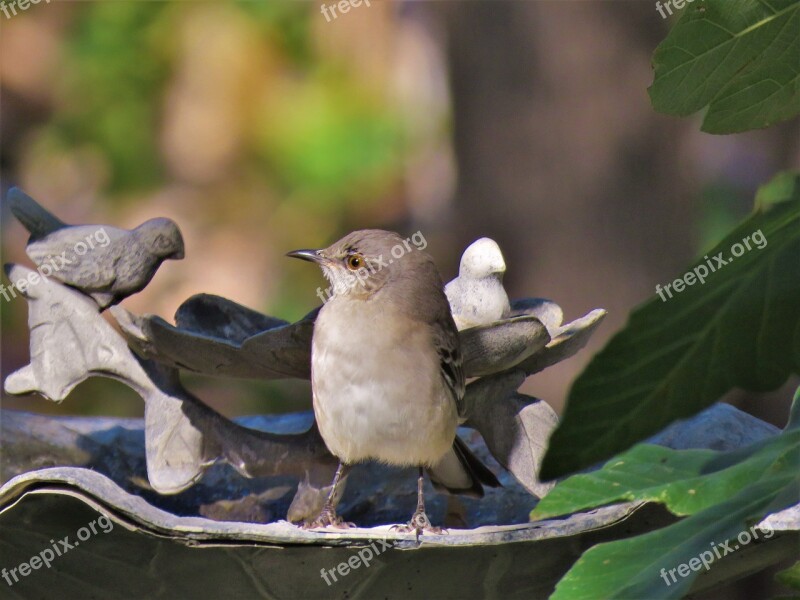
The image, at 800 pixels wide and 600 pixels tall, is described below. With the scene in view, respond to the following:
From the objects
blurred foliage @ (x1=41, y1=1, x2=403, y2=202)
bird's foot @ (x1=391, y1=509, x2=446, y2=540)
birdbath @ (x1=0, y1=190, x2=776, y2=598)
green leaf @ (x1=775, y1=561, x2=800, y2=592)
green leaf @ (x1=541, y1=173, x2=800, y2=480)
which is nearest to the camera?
green leaf @ (x1=541, y1=173, x2=800, y2=480)

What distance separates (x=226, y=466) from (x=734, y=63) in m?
1.66

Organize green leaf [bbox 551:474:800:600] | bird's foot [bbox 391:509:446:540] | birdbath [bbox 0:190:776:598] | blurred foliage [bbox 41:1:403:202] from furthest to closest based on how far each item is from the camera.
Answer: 1. blurred foliage [bbox 41:1:403:202]
2. bird's foot [bbox 391:509:446:540]
3. birdbath [bbox 0:190:776:598]
4. green leaf [bbox 551:474:800:600]

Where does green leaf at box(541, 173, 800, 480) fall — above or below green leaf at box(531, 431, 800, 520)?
above

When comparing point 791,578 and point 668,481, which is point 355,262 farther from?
point 791,578

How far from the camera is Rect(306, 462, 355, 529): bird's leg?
191 cm

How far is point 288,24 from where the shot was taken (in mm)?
5801

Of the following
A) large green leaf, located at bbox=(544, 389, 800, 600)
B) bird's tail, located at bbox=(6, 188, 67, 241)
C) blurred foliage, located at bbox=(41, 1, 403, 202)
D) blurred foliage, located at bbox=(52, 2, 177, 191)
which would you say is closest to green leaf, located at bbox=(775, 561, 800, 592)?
large green leaf, located at bbox=(544, 389, 800, 600)

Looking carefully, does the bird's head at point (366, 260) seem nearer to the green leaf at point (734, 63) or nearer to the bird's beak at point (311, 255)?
the bird's beak at point (311, 255)

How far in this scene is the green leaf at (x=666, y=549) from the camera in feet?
2.86

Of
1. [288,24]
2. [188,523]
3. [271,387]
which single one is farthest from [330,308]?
[288,24]

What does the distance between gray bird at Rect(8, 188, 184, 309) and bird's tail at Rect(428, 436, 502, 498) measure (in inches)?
26.6

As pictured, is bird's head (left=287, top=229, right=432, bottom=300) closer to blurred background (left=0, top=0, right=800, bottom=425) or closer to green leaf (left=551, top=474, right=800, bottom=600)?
green leaf (left=551, top=474, right=800, bottom=600)

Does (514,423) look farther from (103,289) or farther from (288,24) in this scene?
(288,24)

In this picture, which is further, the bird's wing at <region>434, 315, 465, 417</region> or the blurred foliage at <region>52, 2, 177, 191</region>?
the blurred foliage at <region>52, 2, 177, 191</region>
